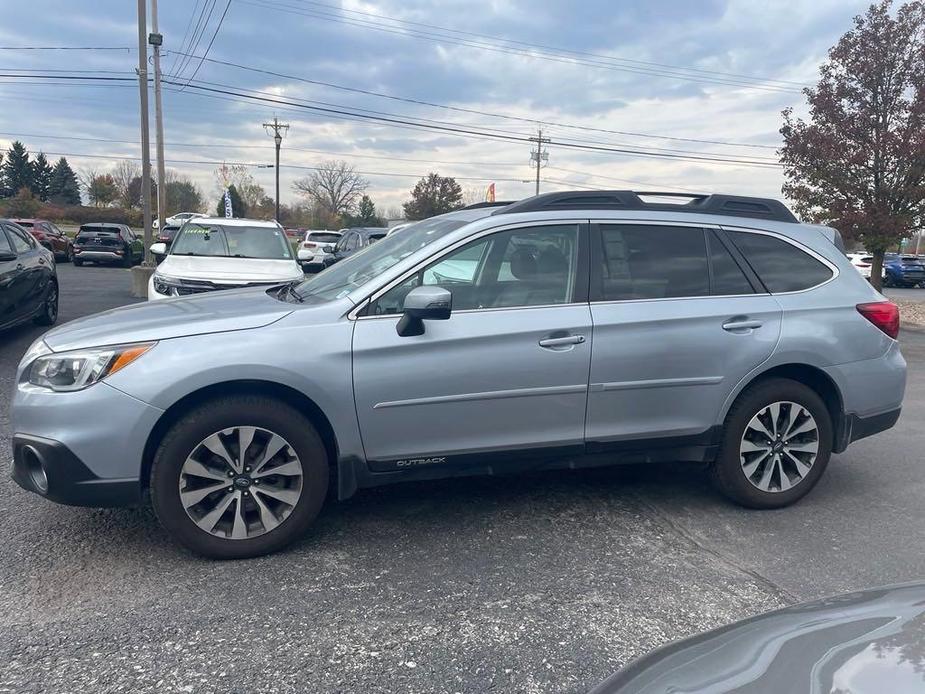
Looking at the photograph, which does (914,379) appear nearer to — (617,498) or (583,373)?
(617,498)

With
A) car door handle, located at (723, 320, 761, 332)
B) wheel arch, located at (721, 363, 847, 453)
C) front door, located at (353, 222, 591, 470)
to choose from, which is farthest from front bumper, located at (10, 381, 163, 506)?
wheel arch, located at (721, 363, 847, 453)

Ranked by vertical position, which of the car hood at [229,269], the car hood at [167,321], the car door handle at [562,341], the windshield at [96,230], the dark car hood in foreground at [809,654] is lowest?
the dark car hood in foreground at [809,654]

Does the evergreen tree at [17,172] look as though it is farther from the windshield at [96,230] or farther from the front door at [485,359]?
the front door at [485,359]

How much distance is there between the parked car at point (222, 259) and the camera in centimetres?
904

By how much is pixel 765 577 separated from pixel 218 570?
8.61 ft

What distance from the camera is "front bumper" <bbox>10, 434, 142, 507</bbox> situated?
11.0 ft

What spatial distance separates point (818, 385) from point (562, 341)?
1.81 meters

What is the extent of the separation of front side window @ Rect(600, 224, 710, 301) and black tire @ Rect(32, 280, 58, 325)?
28.9 feet

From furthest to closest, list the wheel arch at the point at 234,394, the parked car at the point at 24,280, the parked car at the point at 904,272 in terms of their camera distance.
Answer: the parked car at the point at 904,272 < the parked car at the point at 24,280 < the wheel arch at the point at 234,394

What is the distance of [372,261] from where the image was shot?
4.45m

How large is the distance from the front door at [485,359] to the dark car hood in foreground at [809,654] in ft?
6.53

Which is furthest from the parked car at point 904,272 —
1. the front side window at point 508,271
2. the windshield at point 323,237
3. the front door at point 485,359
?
the front door at point 485,359

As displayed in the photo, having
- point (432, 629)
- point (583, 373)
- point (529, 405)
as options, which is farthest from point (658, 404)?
point (432, 629)

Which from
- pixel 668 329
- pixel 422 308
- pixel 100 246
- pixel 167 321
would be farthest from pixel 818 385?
pixel 100 246
